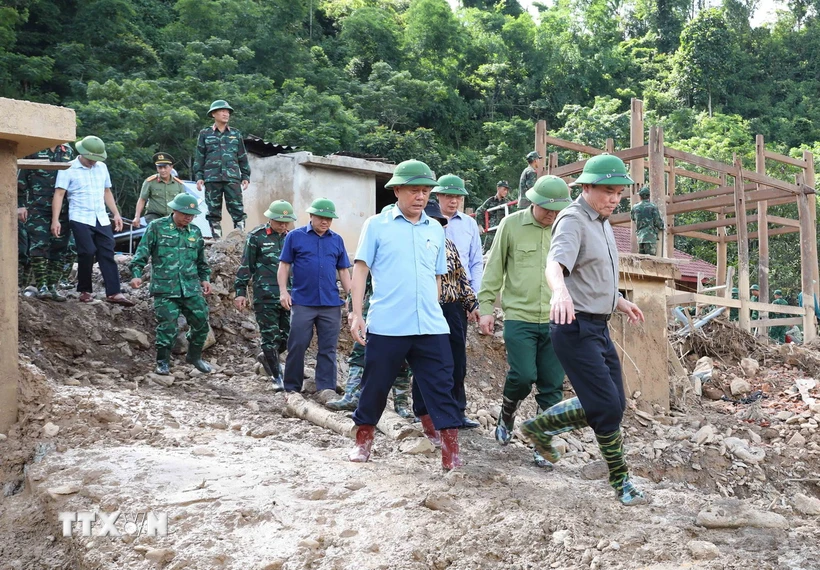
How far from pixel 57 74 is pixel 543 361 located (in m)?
26.1

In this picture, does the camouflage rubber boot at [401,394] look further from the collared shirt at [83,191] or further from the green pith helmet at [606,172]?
the collared shirt at [83,191]

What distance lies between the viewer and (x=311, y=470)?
5172 millimetres

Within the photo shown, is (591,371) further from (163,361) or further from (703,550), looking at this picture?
(163,361)

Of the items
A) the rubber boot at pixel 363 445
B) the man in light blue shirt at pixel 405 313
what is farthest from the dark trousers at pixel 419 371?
the rubber boot at pixel 363 445

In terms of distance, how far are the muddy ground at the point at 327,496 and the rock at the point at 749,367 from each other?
475 cm

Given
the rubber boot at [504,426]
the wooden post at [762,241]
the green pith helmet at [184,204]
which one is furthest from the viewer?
the wooden post at [762,241]

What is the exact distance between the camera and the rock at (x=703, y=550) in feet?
12.3

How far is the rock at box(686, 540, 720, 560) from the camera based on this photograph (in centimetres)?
375

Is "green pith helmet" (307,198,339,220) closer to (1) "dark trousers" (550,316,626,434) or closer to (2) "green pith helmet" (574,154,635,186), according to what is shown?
(2) "green pith helmet" (574,154,635,186)

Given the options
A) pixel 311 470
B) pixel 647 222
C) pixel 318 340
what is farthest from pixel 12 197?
pixel 647 222

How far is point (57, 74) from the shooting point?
27.4 meters

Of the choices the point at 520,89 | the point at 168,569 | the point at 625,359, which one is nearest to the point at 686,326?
the point at 625,359

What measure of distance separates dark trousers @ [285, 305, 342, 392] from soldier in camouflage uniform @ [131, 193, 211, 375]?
4.64 feet

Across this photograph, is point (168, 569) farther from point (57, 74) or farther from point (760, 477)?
point (57, 74)
